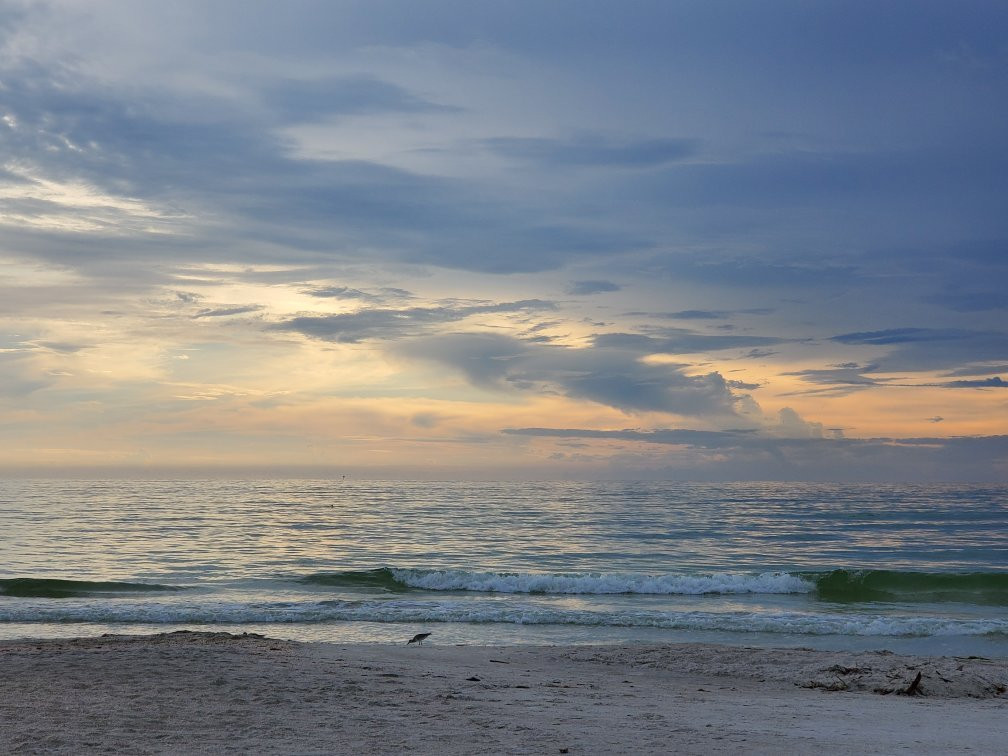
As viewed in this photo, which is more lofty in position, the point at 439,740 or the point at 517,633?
the point at 439,740

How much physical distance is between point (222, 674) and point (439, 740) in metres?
4.32

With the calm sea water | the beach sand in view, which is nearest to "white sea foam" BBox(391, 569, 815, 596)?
the calm sea water

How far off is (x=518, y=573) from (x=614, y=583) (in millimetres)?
3542

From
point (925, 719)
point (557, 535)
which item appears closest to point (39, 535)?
point (557, 535)

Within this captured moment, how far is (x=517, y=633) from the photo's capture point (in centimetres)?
1808

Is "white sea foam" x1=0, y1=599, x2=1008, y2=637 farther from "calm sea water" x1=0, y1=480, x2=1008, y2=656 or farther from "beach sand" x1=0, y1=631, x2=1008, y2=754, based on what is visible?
"beach sand" x1=0, y1=631, x2=1008, y2=754

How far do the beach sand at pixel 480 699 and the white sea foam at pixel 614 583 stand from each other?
1103 centimetres

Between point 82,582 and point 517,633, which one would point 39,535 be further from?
point 517,633

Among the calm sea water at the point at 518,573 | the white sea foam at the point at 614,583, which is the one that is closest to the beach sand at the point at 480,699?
the calm sea water at the point at 518,573

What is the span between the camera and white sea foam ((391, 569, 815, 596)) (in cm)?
2564

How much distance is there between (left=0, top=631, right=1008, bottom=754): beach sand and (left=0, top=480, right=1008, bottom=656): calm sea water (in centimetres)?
372

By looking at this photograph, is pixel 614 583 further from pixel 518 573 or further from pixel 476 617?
pixel 476 617

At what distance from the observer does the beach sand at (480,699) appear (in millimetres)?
7805

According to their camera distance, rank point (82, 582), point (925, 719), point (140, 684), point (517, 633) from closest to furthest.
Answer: point (925, 719) → point (140, 684) → point (517, 633) → point (82, 582)
